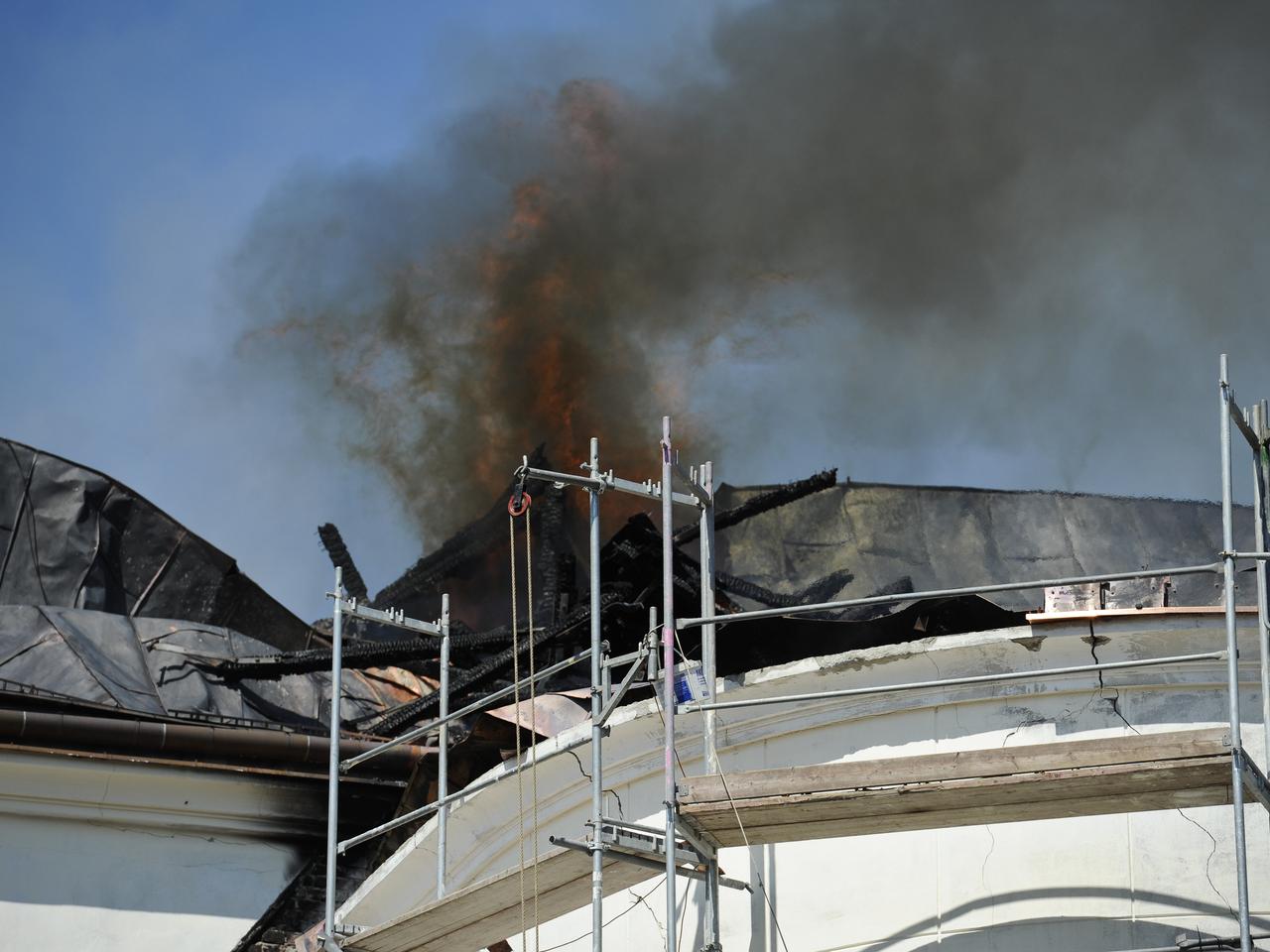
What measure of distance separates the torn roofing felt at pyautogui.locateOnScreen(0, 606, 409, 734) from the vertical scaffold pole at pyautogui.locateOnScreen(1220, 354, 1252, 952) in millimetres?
8015

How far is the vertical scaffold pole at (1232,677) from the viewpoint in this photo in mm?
7488

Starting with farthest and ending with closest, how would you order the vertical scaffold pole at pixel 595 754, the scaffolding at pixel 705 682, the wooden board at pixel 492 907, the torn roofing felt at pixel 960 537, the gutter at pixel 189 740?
the torn roofing felt at pixel 960 537
the gutter at pixel 189 740
the wooden board at pixel 492 907
the vertical scaffold pole at pixel 595 754
the scaffolding at pixel 705 682

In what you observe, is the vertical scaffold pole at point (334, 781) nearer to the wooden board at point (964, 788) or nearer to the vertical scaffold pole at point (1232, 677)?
the wooden board at point (964, 788)

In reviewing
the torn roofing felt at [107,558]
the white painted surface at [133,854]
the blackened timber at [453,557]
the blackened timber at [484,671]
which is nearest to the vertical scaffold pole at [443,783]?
the blackened timber at [484,671]

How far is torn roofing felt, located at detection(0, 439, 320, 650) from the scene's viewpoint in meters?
16.0

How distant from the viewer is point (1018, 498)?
54.9ft

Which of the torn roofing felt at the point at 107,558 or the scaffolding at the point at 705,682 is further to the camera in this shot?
the torn roofing felt at the point at 107,558

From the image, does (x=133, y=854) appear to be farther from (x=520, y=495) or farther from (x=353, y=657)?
(x=520, y=495)

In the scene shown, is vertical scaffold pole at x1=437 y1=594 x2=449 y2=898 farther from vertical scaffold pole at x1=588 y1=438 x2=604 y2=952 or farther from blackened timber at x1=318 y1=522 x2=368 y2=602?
blackened timber at x1=318 y1=522 x2=368 y2=602

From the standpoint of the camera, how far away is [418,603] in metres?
18.7

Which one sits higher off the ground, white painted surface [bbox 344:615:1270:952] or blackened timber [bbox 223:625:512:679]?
blackened timber [bbox 223:625:512:679]

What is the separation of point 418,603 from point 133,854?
19.4 feet

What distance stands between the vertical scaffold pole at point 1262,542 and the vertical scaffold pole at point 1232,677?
211 mm

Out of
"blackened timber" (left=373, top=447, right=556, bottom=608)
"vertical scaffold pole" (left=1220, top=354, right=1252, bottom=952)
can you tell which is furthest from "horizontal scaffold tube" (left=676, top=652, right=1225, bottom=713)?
"blackened timber" (left=373, top=447, right=556, bottom=608)
